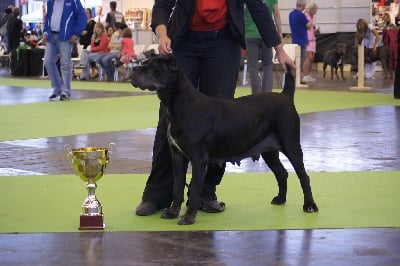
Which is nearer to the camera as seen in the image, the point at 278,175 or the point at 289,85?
the point at 289,85

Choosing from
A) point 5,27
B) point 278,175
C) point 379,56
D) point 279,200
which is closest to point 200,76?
point 278,175

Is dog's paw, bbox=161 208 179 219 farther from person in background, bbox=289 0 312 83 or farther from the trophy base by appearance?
person in background, bbox=289 0 312 83

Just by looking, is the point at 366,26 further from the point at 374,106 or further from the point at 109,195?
the point at 109,195

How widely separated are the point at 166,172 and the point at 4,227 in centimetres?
103

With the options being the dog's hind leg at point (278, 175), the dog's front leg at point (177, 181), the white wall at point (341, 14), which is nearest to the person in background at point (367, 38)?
the white wall at point (341, 14)

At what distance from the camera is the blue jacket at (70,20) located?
13.0 m

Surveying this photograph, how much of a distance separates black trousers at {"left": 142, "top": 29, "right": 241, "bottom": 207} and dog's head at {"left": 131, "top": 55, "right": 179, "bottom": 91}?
1.48ft

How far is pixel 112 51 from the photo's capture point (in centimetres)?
1933

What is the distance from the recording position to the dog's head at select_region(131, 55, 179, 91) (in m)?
4.51

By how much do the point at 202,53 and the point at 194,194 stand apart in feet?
2.87

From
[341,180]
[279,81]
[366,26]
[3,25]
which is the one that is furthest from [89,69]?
[341,180]

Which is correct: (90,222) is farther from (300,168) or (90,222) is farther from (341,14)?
(341,14)

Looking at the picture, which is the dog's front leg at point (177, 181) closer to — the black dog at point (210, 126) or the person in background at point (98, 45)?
the black dog at point (210, 126)

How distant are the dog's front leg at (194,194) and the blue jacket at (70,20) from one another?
342 inches
